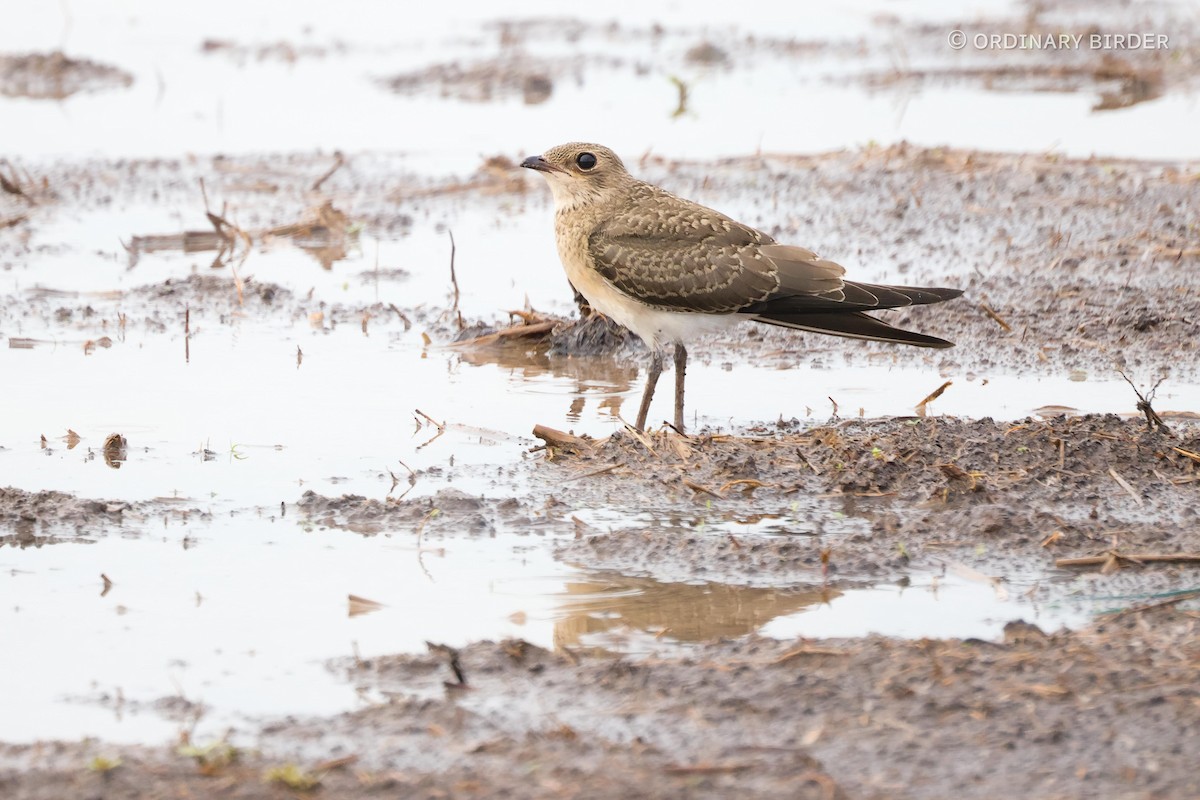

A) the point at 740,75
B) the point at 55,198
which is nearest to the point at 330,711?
the point at 55,198

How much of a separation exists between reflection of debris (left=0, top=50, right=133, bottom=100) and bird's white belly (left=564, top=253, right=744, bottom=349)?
1115cm

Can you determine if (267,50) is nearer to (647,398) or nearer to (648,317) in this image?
(648,317)

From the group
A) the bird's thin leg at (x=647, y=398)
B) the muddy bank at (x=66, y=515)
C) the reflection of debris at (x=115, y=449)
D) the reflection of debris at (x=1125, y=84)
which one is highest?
the reflection of debris at (x=1125, y=84)

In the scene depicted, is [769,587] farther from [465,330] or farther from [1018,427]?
[465,330]

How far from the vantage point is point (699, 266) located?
722cm

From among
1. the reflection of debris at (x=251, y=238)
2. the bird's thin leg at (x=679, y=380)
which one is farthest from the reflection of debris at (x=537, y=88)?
the bird's thin leg at (x=679, y=380)

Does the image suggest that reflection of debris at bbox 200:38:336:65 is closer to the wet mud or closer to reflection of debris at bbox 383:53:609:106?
reflection of debris at bbox 383:53:609:106

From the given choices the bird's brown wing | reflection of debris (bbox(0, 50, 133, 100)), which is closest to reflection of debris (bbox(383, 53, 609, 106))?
reflection of debris (bbox(0, 50, 133, 100))

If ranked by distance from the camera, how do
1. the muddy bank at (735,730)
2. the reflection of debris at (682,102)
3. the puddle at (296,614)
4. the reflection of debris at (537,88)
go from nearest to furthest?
1. the muddy bank at (735,730)
2. the puddle at (296,614)
3. the reflection of debris at (682,102)
4. the reflection of debris at (537,88)

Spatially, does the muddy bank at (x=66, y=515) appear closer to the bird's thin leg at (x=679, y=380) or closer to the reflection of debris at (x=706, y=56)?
the bird's thin leg at (x=679, y=380)

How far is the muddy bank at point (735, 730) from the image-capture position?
13.1ft

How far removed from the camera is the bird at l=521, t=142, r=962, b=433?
7.16 meters

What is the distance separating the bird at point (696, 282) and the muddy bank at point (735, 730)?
2501 millimetres

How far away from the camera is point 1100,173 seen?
12.2 m
